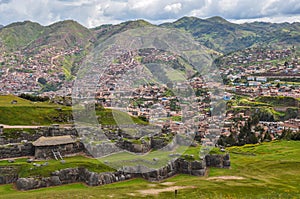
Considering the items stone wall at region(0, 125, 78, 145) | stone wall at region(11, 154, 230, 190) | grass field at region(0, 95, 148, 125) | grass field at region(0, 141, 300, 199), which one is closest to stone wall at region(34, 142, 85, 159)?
stone wall at region(0, 125, 78, 145)

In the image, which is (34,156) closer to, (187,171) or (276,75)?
(187,171)

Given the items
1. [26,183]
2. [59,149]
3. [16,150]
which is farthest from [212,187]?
[16,150]

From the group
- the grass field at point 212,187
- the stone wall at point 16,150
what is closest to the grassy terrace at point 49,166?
the grass field at point 212,187

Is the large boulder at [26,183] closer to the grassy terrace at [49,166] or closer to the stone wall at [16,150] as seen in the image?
the grassy terrace at [49,166]

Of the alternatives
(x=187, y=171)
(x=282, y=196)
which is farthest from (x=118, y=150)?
(x=282, y=196)

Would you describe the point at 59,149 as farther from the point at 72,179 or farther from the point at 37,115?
the point at 37,115
